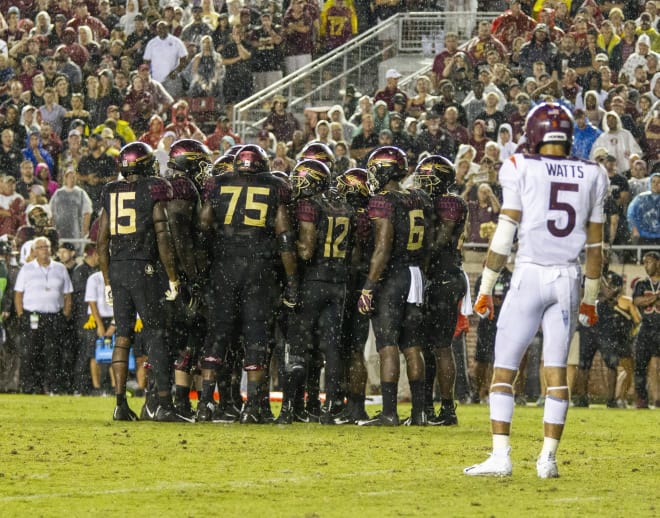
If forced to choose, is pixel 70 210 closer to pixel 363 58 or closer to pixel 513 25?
pixel 363 58

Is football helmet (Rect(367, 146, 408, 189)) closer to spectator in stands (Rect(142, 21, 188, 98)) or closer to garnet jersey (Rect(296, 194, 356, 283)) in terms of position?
garnet jersey (Rect(296, 194, 356, 283))

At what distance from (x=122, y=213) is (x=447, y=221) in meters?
2.91

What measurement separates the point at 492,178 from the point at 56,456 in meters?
11.5

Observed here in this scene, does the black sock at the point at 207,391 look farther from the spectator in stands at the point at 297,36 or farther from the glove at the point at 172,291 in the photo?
the spectator in stands at the point at 297,36

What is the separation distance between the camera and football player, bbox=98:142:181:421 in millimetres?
12727

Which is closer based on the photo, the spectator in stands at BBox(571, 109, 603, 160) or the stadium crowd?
the stadium crowd

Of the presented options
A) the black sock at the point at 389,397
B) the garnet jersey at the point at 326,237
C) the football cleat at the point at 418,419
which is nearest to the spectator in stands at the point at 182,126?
the garnet jersey at the point at 326,237

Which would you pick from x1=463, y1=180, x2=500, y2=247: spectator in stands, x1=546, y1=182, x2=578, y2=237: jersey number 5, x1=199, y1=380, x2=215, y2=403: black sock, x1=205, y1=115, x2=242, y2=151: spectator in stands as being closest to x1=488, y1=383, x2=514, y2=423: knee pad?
x1=546, y1=182, x2=578, y2=237: jersey number 5

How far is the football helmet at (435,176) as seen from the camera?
13.6 m

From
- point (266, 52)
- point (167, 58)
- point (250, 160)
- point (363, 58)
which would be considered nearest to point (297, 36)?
point (266, 52)

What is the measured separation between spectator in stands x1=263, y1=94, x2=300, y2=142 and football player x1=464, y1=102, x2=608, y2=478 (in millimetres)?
14842

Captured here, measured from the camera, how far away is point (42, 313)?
20.2 m

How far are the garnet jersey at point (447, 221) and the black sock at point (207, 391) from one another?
2.29 meters

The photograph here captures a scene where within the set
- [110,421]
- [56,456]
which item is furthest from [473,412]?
[56,456]
